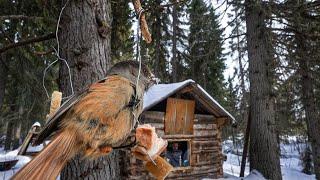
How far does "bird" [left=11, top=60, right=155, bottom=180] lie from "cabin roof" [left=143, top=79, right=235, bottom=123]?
862 centimetres

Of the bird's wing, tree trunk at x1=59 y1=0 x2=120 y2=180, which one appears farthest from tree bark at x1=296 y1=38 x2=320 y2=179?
the bird's wing

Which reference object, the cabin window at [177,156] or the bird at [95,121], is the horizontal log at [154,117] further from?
the bird at [95,121]

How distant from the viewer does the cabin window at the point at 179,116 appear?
1205 cm

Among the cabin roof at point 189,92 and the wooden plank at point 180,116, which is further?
the wooden plank at point 180,116

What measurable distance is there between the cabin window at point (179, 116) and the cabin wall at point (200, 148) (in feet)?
0.63

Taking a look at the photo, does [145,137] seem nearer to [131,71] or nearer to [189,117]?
[131,71]

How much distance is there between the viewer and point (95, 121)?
1.42 meters

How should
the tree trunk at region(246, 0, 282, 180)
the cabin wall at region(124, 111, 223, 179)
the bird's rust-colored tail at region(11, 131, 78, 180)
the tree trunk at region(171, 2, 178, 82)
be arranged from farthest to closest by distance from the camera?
the tree trunk at region(171, 2, 178, 82) < the cabin wall at region(124, 111, 223, 179) < the tree trunk at region(246, 0, 282, 180) < the bird's rust-colored tail at region(11, 131, 78, 180)

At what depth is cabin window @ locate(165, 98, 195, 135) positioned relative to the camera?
39.5ft

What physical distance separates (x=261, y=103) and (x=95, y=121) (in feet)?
31.1

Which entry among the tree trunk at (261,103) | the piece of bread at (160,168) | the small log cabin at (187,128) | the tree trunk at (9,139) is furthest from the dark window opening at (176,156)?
the tree trunk at (9,139)

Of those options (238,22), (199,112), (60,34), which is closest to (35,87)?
(199,112)

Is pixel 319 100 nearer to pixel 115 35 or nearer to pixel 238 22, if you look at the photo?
pixel 238 22

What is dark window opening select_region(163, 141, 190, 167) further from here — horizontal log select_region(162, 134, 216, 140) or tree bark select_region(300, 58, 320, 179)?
tree bark select_region(300, 58, 320, 179)
